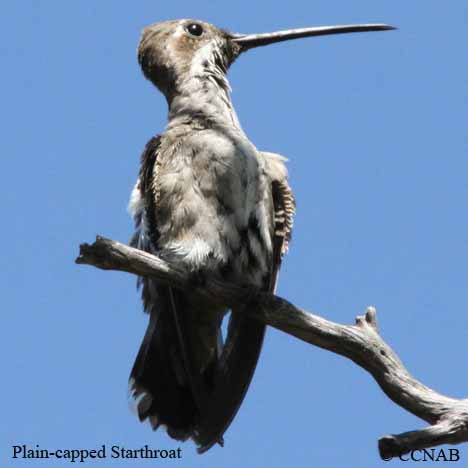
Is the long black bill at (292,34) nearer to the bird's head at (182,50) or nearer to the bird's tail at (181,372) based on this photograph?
the bird's head at (182,50)

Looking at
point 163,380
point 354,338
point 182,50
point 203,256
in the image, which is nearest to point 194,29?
point 182,50

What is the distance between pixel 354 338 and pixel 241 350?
1.04 m

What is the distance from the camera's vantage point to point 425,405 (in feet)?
17.6

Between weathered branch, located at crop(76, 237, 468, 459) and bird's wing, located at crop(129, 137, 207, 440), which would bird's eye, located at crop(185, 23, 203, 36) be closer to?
bird's wing, located at crop(129, 137, 207, 440)

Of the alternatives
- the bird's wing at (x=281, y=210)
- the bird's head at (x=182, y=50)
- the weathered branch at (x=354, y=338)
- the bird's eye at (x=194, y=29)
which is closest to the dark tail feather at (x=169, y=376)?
the weathered branch at (x=354, y=338)

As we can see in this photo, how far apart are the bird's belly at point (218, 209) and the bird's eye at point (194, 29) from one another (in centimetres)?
160

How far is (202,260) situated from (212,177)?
0.54 m

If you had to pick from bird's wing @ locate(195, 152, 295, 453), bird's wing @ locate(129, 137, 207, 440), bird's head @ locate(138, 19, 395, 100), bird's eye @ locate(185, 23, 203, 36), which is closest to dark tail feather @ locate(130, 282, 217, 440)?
bird's wing @ locate(129, 137, 207, 440)

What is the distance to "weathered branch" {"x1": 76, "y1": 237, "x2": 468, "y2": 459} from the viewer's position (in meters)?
5.23

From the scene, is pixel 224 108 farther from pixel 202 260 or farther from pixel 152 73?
pixel 202 260

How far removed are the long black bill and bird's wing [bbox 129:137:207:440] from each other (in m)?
2.18

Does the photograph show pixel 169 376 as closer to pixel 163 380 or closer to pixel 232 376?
pixel 163 380

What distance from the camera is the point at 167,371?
21.4 feet

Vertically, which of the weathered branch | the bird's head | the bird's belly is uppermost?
the bird's head
